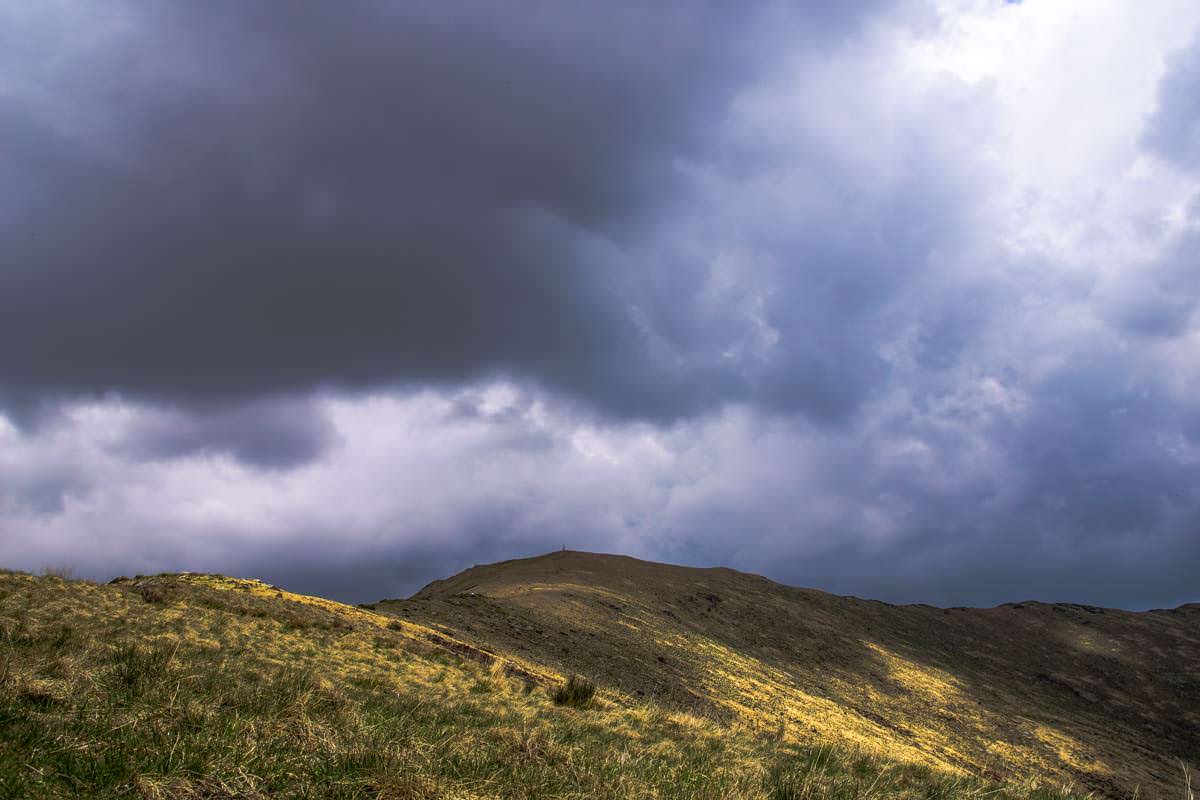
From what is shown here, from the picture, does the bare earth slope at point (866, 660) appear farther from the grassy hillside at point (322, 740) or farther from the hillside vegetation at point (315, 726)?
the grassy hillside at point (322, 740)

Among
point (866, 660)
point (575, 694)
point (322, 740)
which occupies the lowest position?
point (866, 660)

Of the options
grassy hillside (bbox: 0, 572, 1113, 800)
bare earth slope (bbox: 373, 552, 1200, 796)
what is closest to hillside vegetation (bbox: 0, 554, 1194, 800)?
grassy hillside (bbox: 0, 572, 1113, 800)

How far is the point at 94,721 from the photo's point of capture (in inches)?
233

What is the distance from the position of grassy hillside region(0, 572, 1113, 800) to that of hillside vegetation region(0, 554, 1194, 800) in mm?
25

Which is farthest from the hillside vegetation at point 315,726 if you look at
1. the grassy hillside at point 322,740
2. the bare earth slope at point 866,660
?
the bare earth slope at point 866,660

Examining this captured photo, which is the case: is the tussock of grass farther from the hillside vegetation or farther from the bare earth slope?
the bare earth slope

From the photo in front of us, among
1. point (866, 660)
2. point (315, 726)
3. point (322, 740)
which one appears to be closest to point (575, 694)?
point (315, 726)

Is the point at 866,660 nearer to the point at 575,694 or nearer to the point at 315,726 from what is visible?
the point at 575,694

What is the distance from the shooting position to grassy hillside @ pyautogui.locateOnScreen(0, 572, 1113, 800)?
5160 millimetres

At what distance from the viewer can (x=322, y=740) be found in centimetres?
605

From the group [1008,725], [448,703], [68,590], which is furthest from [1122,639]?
[68,590]

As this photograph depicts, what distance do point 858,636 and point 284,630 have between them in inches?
2018

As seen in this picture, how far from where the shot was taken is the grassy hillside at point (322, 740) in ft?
16.9

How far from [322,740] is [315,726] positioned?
2.06 ft
